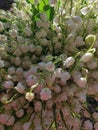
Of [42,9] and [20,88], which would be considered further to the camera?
[42,9]

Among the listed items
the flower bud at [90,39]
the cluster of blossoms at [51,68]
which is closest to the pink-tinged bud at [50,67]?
the cluster of blossoms at [51,68]

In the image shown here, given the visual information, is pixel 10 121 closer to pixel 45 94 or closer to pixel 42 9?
pixel 45 94

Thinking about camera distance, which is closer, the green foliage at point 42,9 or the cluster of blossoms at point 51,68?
the cluster of blossoms at point 51,68

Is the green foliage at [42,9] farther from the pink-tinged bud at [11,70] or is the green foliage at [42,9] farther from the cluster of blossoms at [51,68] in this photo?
the pink-tinged bud at [11,70]

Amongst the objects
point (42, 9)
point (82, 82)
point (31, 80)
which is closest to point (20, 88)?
point (31, 80)

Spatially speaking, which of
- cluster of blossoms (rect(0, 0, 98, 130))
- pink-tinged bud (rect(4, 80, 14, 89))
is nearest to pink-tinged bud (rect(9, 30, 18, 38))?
cluster of blossoms (rect(0, 0, 98, 130))

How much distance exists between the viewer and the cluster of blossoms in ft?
2.76

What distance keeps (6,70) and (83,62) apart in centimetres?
18

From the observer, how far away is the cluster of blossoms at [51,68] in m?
0.84

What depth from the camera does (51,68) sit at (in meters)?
0.83

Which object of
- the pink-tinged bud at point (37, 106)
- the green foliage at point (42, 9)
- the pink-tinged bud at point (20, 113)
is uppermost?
the green foliage at point (42, 9)

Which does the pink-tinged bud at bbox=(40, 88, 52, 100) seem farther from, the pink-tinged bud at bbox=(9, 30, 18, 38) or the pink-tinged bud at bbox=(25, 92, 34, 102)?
the pink-tinged bud at bbox=(9, 30, 18, 38)

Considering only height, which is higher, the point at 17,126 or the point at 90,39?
the point at 90,39

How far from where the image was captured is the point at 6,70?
91 centimetres
